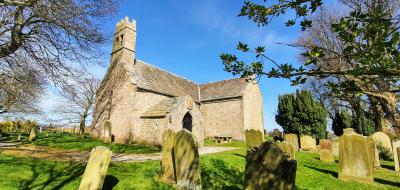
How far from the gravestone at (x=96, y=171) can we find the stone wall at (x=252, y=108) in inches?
836

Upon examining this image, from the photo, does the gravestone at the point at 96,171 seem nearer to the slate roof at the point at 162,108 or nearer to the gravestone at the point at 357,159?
the gravestone at the point at 357,159

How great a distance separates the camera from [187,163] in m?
7.06

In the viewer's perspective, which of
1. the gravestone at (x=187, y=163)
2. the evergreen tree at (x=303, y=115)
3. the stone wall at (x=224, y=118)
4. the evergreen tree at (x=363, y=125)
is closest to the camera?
the gravestone at (x=187, y=163)

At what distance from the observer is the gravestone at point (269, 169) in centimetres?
458

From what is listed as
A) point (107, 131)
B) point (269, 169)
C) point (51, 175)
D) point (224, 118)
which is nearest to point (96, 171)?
point (51, 175)

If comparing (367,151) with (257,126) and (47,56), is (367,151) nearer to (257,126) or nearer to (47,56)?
(47,56)

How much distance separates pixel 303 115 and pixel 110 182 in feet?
77.4

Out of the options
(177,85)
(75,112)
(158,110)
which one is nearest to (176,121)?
(158,110)

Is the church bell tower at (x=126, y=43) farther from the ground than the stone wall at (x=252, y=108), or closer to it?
farther from the ground

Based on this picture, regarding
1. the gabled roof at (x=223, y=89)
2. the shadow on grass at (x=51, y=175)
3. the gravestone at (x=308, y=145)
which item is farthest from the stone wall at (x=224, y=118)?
the shadow on grass at (x=51, y=175)

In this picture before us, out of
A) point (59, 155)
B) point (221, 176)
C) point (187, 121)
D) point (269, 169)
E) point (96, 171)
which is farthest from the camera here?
point (187, 121)

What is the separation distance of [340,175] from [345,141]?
1.24 metres

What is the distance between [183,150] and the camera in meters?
7.23

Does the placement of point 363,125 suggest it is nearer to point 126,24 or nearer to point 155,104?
point 155,104
